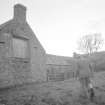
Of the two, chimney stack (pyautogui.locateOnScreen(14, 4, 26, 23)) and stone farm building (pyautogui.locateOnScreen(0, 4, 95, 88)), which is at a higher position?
chimney stack (pyautogui.locateOnScreen(14, 4, 26, 23))

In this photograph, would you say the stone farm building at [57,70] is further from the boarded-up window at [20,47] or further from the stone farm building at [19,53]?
the boarded-up window at [20,47]

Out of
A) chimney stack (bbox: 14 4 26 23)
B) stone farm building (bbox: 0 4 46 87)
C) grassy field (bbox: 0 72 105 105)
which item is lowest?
grassy field (bbox: 0 72 105 105)

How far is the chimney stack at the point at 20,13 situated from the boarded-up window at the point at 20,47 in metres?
2.66

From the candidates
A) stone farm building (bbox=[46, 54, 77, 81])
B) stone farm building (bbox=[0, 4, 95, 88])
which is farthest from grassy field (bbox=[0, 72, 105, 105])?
stone farm building (bbox=[46, 54, 77, 81])

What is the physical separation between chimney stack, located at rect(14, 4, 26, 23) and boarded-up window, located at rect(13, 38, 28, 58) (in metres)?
2.66

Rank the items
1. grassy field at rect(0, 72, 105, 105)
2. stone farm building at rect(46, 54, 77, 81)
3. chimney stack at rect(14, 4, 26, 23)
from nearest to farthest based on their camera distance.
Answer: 1. grassy field at rect(0, 72, 105, 105)
2. chimney stack at rect(14, 4, 26, 23)
3. stone farm building at rect(46, 54, 77, 81)

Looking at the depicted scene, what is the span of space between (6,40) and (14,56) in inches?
76.7

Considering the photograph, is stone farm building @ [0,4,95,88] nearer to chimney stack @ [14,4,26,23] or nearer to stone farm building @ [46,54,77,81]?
chimney stack @ [14,4,26,23]

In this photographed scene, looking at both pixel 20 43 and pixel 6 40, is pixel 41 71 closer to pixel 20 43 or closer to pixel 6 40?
pixel 20 43

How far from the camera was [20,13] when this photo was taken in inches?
549

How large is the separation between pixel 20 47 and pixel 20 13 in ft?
14.3

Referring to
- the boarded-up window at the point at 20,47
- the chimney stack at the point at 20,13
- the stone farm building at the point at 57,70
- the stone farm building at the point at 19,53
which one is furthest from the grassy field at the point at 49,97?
the stone farm building at the point at 57,70

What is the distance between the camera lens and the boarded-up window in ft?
41.7

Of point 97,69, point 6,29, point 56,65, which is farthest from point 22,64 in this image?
point 97,69
